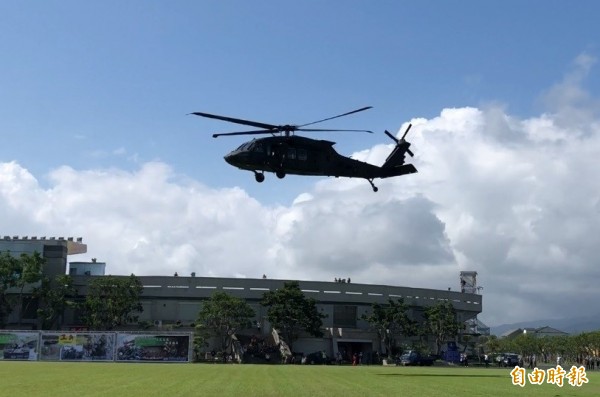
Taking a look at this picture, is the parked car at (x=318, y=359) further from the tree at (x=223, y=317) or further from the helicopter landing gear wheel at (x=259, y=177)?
the helicopter landing gear wheel at (x=259, y=177)

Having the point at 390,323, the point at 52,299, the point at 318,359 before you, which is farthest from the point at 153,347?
the point at 390,323

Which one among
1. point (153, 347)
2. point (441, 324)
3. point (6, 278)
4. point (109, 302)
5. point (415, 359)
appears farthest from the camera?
point (441, 324)

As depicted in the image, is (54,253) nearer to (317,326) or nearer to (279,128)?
(317,326)

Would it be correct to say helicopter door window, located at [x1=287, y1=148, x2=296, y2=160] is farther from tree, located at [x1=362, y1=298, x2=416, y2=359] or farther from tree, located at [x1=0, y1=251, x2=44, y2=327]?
tree, located at [x1=362, y1=298, x2=416, y2=359]

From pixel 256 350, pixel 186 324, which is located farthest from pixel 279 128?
pixel 186 324

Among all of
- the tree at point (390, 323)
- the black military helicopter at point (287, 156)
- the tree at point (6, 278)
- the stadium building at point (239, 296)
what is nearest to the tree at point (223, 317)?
the stadium building at point (239, 296)

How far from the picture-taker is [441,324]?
109750mm

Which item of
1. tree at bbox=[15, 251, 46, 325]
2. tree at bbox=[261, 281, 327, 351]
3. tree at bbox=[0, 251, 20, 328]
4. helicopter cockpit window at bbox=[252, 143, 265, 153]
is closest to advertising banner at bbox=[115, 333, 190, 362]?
tree at bbox=[261, 281, 327, 351]

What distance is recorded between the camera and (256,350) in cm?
9575

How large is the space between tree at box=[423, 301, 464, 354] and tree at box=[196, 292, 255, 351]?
29.4 metres

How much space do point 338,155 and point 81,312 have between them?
73855mm

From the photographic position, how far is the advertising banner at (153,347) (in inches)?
2881

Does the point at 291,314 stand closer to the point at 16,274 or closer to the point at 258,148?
the point at 16,274

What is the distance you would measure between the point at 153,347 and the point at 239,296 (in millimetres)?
39924
